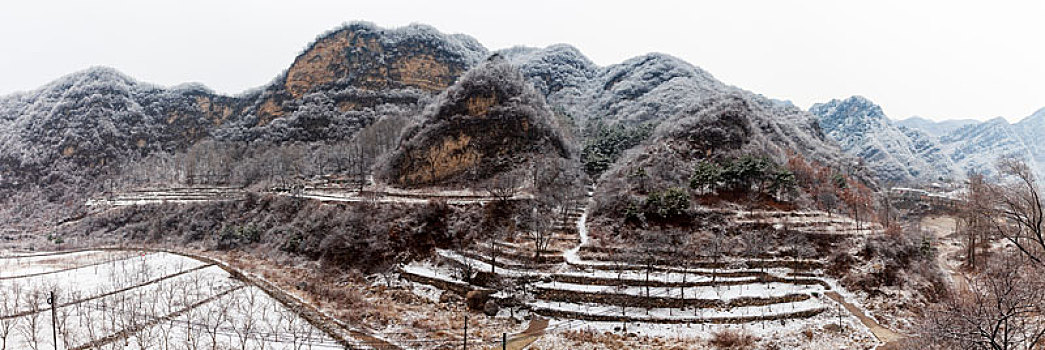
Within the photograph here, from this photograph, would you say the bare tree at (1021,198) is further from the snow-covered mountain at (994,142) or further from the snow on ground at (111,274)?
the snow-covered mountain at (994,142)

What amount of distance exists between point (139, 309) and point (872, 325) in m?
40.2

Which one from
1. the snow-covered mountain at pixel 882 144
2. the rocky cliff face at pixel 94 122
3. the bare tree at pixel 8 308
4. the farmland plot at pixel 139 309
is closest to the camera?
the bare tree at pixel 8 308

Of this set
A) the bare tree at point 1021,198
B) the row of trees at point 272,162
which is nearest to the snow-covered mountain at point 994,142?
the bare tree at point 1021,198

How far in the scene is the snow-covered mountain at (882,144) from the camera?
94250mm

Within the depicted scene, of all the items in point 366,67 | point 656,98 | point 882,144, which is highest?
point 366,67

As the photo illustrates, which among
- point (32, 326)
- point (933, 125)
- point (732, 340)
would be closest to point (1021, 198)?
point (732, 340)

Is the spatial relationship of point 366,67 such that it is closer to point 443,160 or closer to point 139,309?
point 443,160

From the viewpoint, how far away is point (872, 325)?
82.4 ft

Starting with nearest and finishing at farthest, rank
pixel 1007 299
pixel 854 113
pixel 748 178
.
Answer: pixel 1007 299
pixel 748 178
pixel 854 113

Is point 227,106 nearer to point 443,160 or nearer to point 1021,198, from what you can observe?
point 443,160

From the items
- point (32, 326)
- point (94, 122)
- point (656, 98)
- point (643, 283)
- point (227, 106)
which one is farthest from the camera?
point (227, 106)

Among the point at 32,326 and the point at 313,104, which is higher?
the point at 313,104

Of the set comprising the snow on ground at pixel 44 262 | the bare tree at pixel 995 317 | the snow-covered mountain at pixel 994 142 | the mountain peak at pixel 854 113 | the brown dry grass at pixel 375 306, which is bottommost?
the brown dry grass at pixel 375 306

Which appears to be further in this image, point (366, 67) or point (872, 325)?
point (366, 67)
